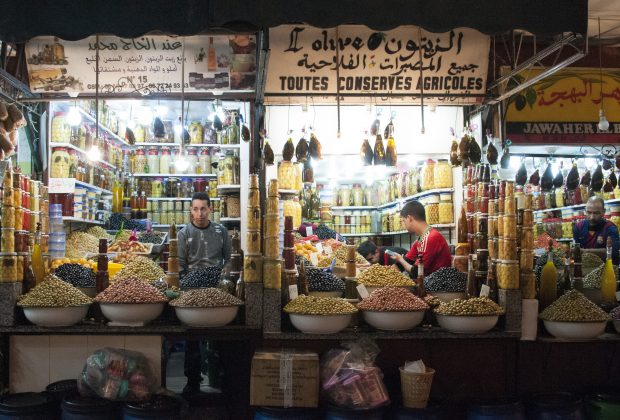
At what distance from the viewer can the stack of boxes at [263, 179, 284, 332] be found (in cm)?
307

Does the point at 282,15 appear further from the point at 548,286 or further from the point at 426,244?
the point at 426,244

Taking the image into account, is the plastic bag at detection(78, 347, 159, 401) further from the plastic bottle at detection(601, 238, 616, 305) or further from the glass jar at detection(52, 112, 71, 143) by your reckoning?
the glass jar at detection(52, 112, 71, 143)

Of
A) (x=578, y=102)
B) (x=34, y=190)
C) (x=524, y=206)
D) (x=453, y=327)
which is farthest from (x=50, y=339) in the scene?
(x=578, y=102)

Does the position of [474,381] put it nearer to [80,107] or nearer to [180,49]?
[180,49]

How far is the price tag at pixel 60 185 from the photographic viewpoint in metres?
6.02

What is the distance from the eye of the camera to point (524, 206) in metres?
3.34

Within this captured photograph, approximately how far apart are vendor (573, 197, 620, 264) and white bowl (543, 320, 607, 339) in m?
3.34

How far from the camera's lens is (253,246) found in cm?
311

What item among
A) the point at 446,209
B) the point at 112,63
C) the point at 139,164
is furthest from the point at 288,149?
the point at 139,164

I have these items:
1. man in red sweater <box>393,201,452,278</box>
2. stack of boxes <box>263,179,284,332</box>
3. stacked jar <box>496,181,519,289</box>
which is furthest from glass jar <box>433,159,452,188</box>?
stack of boxes <box>263,179,284,332</box>

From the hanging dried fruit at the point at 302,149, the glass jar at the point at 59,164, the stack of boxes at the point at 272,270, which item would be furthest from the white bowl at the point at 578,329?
the glass jar at the point at 59,164

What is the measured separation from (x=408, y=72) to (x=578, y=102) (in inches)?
92.8

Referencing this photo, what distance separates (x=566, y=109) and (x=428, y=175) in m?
1.65

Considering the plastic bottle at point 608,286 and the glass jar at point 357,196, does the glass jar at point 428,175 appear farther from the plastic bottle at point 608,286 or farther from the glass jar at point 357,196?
the plastic bottle at point 608,286
